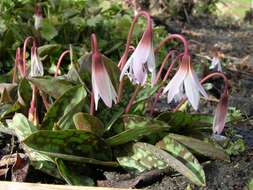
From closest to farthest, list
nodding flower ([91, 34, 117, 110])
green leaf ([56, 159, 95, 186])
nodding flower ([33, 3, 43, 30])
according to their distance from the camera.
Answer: nodding flower ([91, 34, 117, 110])
green leaf ([56, 159, 95, 186])
nodding flower ([33, 3, 43, 30])

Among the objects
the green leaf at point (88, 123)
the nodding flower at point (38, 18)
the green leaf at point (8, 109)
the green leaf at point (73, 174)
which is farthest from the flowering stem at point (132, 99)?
the nodding flower at point (38, 18)

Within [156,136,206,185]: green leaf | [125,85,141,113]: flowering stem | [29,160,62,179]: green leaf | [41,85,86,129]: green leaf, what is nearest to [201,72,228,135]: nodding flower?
[156,136,206,185]: green leaf

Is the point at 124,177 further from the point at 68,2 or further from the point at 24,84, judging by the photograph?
the point at 68,2

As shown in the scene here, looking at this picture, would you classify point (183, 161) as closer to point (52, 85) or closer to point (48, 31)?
point (52, 85)

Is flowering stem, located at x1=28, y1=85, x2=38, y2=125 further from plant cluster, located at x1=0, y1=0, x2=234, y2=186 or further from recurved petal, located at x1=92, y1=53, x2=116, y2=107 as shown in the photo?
recurved petal, located at x1=92, y1=53, x2=116, y2=107

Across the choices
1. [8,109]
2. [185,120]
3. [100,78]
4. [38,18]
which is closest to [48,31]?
[38,18]

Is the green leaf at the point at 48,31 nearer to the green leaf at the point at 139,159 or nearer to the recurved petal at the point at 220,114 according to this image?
the green leaf at the point at 139,159

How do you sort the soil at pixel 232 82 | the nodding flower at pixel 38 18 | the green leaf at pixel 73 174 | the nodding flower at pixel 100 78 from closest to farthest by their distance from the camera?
the nodding flower at pixel 100 78
the green leaf at pixel 73 174
the soil at pixel 232 82
the nodding flower at pixel 38 18
